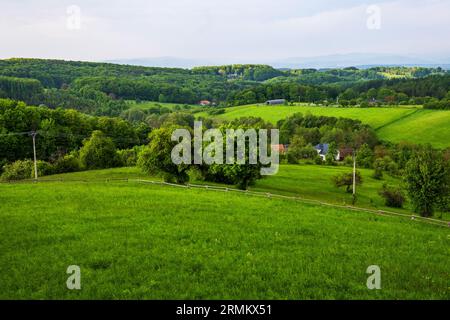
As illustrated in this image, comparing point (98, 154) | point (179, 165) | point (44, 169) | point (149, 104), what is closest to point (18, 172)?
point (44, 169)

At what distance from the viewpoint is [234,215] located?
23234 millimetres

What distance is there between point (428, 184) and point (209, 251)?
1379 inches

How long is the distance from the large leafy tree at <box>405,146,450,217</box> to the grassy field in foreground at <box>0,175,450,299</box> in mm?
20013

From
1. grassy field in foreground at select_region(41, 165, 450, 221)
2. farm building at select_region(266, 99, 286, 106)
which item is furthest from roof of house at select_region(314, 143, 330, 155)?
farm building at select_region(266, 99, 286, 106)

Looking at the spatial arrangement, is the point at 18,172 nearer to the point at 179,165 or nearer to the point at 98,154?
the point at 98,154

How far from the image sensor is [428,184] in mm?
42969

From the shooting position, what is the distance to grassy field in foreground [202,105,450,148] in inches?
3888

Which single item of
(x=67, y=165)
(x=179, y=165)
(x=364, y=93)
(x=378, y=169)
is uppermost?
(x=364, y=93)

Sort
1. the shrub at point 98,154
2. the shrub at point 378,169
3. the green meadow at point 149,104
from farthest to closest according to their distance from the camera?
the green meadow at point 149,104, the shrub at point 378,169, the shrub at point 98,154

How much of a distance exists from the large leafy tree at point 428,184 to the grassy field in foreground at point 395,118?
182 feet

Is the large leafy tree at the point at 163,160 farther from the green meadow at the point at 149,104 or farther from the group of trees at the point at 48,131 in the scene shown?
the green meadow at the point at 149,104

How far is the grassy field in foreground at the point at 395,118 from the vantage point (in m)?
98.8

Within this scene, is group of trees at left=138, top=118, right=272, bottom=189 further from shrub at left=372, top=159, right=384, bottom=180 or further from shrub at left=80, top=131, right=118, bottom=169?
shrub at left=372, top=159, right=384, bottom=180

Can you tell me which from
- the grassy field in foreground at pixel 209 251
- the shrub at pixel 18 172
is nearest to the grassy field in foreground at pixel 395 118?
the shrub at pixel 18 172
